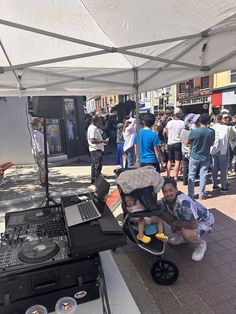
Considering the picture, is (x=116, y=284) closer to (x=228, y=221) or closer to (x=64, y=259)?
(x=64, y=259)

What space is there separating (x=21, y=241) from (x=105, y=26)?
1.94 meters

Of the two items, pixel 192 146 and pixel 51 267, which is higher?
pixel 192 146

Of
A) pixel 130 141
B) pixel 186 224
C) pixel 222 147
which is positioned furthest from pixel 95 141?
pixel 186 224

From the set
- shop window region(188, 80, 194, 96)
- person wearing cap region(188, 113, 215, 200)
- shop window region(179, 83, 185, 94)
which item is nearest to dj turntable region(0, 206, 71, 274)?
person wearing cap region(188, 113, 215, 200)

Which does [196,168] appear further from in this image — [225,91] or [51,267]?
[225,91]

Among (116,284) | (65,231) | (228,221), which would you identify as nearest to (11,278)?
(65,231)

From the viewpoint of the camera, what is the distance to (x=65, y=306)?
1470mm

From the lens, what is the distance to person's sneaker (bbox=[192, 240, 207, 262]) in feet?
9.66

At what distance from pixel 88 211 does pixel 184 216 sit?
4.17ft

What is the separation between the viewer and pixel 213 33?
245 cm

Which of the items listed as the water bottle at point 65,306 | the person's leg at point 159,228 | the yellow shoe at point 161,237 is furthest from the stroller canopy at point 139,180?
the water bottle at point 65,306

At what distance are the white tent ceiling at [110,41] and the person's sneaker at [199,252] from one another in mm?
2092

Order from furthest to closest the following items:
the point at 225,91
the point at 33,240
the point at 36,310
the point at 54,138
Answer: the point at 225,91
the point at 54,138
the point at 33,240
the point at 36,310

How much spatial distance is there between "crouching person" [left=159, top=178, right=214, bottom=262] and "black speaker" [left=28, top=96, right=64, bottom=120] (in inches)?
59.9
